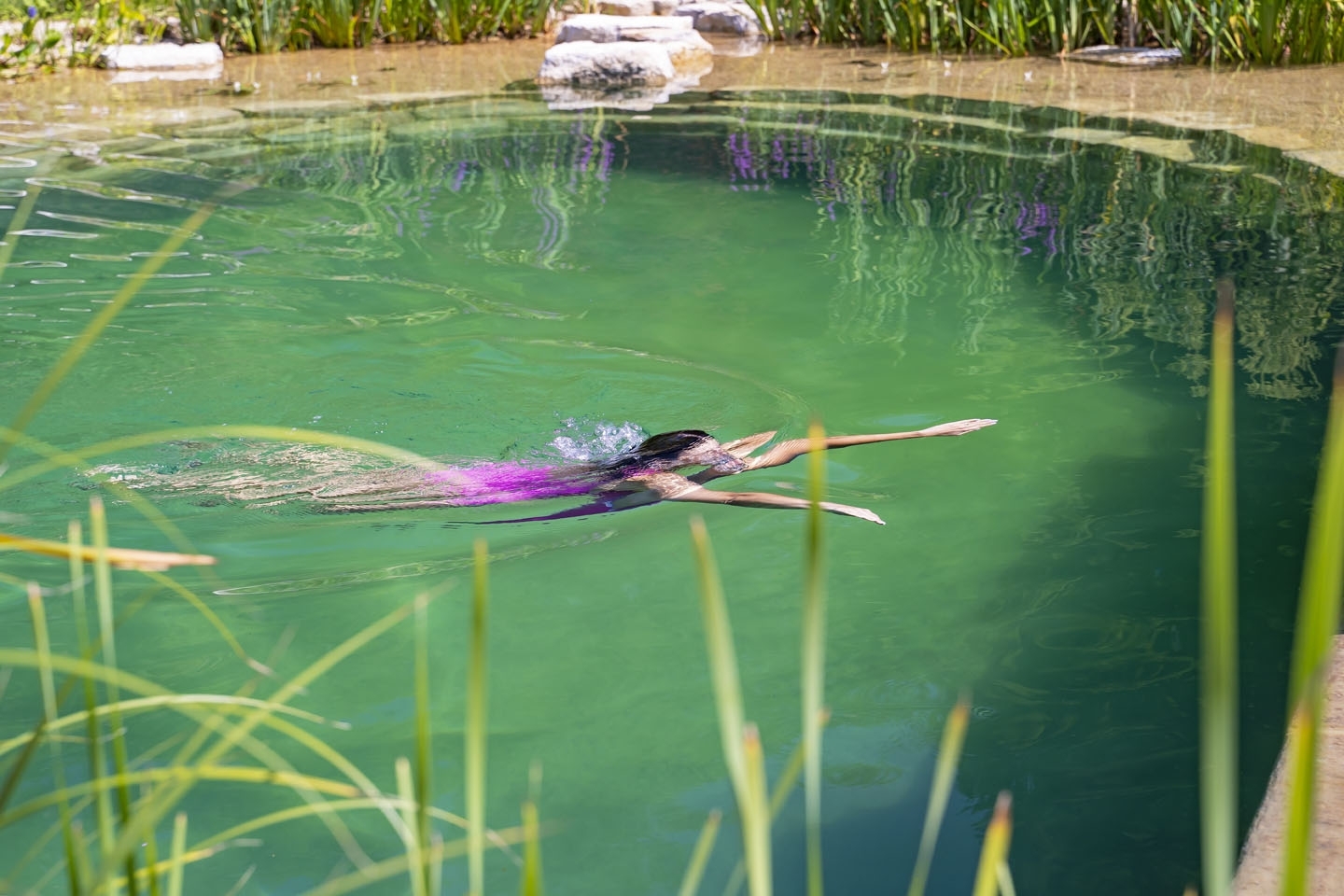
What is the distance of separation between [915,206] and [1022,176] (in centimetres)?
96

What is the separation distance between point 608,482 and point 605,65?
311 inches

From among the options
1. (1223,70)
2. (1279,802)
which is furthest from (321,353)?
(1223,70)

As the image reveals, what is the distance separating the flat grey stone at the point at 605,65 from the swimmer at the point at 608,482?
25.0 feet

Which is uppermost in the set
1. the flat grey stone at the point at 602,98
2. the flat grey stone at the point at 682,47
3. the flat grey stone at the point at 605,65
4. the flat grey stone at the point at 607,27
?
the flat grey stone at the point at 607,27

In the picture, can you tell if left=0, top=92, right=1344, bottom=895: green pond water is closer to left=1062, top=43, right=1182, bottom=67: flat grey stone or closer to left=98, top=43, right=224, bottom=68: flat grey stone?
left=1062, top=43, right=1182, bottom=67: flat grey stone

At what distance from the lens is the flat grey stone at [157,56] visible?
11273 mm

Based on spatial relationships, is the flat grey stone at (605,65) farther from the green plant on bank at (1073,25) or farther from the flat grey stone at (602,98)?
the green plant on bank at (1073,25)

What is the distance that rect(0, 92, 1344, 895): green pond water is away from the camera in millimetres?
2588

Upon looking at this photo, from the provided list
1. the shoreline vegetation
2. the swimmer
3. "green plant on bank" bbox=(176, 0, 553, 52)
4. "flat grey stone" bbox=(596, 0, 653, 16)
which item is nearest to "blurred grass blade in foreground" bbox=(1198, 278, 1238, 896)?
the swimmer

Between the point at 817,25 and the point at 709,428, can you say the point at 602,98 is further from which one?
the point at 709,428

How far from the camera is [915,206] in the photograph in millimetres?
6914

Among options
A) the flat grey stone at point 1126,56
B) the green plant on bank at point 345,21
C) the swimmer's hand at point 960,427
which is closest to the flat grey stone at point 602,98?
the green plant on bank at point 345,21

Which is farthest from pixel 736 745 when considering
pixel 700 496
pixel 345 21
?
pixel 345 21

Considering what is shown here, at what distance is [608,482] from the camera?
158 inches
